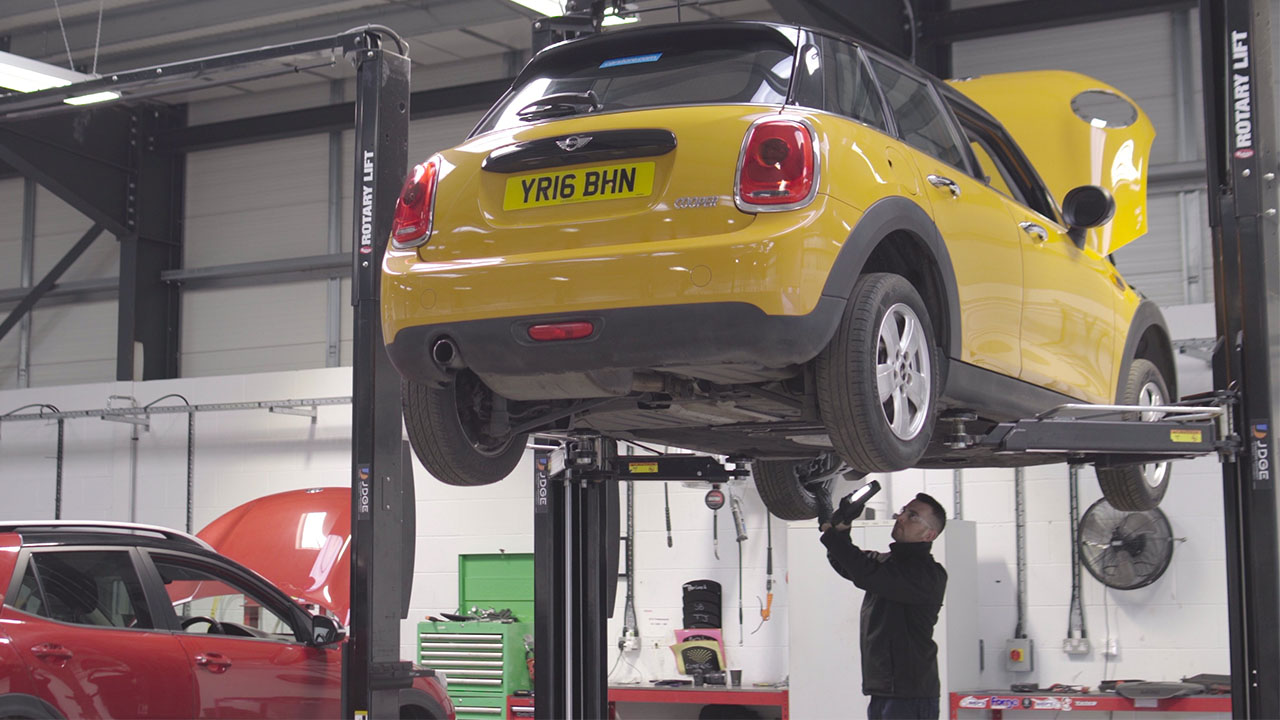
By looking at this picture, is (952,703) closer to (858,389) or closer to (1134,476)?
(1134,476)

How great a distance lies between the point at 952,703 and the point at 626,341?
6048 millimetres

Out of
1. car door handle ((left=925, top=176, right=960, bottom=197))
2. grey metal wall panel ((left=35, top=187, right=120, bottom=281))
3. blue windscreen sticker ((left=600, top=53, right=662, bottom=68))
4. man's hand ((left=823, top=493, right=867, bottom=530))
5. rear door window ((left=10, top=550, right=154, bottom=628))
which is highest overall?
grey metal wall panel ((left=35, top=187, right=120, bottom=281))

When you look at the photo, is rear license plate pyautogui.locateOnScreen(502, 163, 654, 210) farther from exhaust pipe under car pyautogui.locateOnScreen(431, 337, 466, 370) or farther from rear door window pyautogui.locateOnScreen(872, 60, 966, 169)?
rear door window pyautogui.locateOnScreen(872, 60, 966, 169)

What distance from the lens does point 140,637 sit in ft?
17.1

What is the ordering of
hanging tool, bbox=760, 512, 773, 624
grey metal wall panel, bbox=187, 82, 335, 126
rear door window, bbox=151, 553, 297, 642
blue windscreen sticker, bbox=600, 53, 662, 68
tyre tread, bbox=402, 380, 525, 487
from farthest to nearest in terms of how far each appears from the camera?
grey metal wall panel, bbox=187, 82, 335, 126
hanging tool, bbox=760, 512, 773, 624
rear door window, bbox=151, 553, 297, 642
tyre tread, bbox=402, 380, 525, 487
blue windscreen sticker, bbox=600, 53, 662, 68

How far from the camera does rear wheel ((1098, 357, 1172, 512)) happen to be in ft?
17.5

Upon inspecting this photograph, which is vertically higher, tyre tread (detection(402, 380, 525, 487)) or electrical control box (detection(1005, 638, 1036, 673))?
tyre tread (detection(402, 380, 525, 487))

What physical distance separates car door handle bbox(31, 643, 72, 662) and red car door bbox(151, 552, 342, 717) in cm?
53

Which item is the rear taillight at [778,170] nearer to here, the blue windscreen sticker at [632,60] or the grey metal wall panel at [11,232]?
the blue windscreen sticker at [632,60]

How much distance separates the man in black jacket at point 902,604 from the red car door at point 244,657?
232cm

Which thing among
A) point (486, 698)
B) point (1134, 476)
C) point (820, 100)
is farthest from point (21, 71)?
point (1134, 476)

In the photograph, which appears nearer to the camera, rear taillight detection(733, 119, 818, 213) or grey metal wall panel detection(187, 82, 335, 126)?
rear taillight detection(733, 119, 818, 213)

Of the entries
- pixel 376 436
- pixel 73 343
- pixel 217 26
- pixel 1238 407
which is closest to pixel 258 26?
pixel 217 26

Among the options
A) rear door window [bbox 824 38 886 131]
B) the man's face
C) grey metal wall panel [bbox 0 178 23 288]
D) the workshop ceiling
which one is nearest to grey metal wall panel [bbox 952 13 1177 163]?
the workshop ceiling
